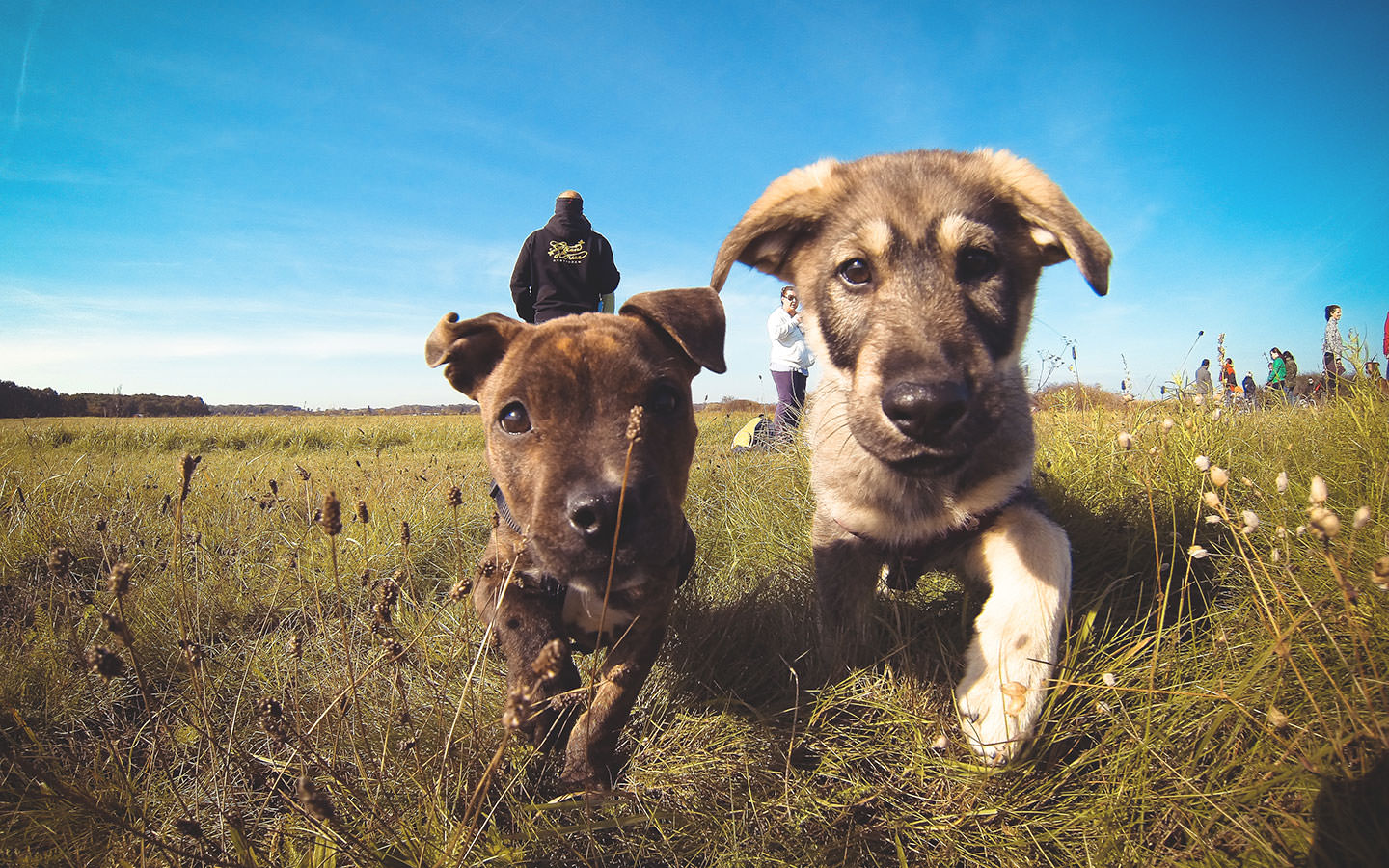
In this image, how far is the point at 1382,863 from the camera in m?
1.27

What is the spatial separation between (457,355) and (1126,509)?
12.1ft

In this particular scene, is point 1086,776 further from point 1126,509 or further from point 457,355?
point 457,355

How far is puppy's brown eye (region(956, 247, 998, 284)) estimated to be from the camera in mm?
2484

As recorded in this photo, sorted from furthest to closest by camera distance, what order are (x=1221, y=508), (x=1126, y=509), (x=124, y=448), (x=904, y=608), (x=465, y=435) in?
(x=465, y=435), (x=124, y=448), (x=1126, y=509), (x=904, y=608), (x=1221, y=508)

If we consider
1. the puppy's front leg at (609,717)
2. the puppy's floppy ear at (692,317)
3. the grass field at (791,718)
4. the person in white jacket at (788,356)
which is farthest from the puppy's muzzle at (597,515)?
the person in white jacket at (788,356)

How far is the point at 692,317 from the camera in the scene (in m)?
2.63

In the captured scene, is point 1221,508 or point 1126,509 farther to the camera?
point 1126,509

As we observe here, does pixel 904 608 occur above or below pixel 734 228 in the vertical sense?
below

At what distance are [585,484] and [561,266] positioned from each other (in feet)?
14.6

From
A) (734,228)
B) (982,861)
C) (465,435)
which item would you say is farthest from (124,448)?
(982,861)

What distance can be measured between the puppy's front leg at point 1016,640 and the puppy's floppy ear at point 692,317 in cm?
139

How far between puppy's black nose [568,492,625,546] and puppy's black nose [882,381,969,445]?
979mm

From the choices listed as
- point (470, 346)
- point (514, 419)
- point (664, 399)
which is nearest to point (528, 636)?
point (514, 419)

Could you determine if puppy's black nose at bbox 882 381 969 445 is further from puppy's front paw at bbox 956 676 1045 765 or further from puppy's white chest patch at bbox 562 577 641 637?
puppy's white chest patch at bbox 562 577 641 637
